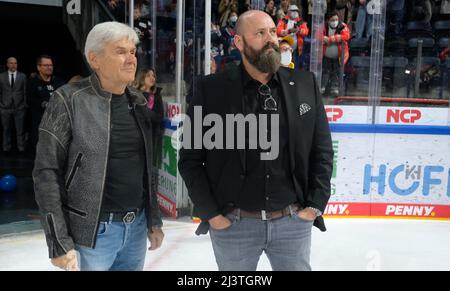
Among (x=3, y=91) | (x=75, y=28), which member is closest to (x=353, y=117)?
(x=3, y=91)

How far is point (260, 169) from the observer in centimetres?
190

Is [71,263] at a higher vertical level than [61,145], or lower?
lower

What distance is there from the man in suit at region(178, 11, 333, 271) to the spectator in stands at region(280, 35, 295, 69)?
9.85ft

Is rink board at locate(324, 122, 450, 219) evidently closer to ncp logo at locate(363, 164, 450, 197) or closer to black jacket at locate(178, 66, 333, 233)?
ncp logo at locate(363, 164, 450, 197)

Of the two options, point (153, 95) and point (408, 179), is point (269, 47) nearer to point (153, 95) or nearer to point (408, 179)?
point (153, 95)

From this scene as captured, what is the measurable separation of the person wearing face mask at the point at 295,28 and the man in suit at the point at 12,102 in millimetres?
4983

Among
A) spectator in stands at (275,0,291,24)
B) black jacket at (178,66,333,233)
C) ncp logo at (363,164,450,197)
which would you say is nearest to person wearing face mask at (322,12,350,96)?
spectator in stands at (275,0,291,24)

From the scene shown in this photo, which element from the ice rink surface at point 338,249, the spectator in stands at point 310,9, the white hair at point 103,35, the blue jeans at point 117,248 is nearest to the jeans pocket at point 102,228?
the blue jeans at point 117,248

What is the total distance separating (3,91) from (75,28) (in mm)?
2322

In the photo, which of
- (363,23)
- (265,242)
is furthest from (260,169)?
(363,23)

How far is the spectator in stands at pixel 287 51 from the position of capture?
5030 mm

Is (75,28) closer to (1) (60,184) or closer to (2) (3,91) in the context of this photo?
(2) (3,91)

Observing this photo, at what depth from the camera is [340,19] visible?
5.64 m

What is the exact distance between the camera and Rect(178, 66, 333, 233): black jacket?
191 centimetres
